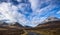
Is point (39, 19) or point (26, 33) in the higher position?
point (39, 19)

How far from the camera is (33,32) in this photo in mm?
3479

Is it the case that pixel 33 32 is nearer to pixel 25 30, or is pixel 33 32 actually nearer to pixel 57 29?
pixel 25 30

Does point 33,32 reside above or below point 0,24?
below

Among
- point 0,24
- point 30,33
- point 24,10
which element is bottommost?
point 30,33

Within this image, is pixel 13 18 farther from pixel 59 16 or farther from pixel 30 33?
pixel 59 16

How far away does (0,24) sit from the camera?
356cm

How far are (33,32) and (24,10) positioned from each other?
50 centimetres

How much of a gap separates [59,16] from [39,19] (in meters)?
0.41

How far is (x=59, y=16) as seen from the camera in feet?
11.5

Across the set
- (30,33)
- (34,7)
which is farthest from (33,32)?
(34,7)

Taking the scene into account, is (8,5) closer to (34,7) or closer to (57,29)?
(34,7)

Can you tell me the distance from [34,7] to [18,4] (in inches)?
13.4

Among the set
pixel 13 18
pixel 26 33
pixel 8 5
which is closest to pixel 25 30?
pixel 26 33

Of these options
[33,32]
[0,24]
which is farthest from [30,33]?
[0,24]
